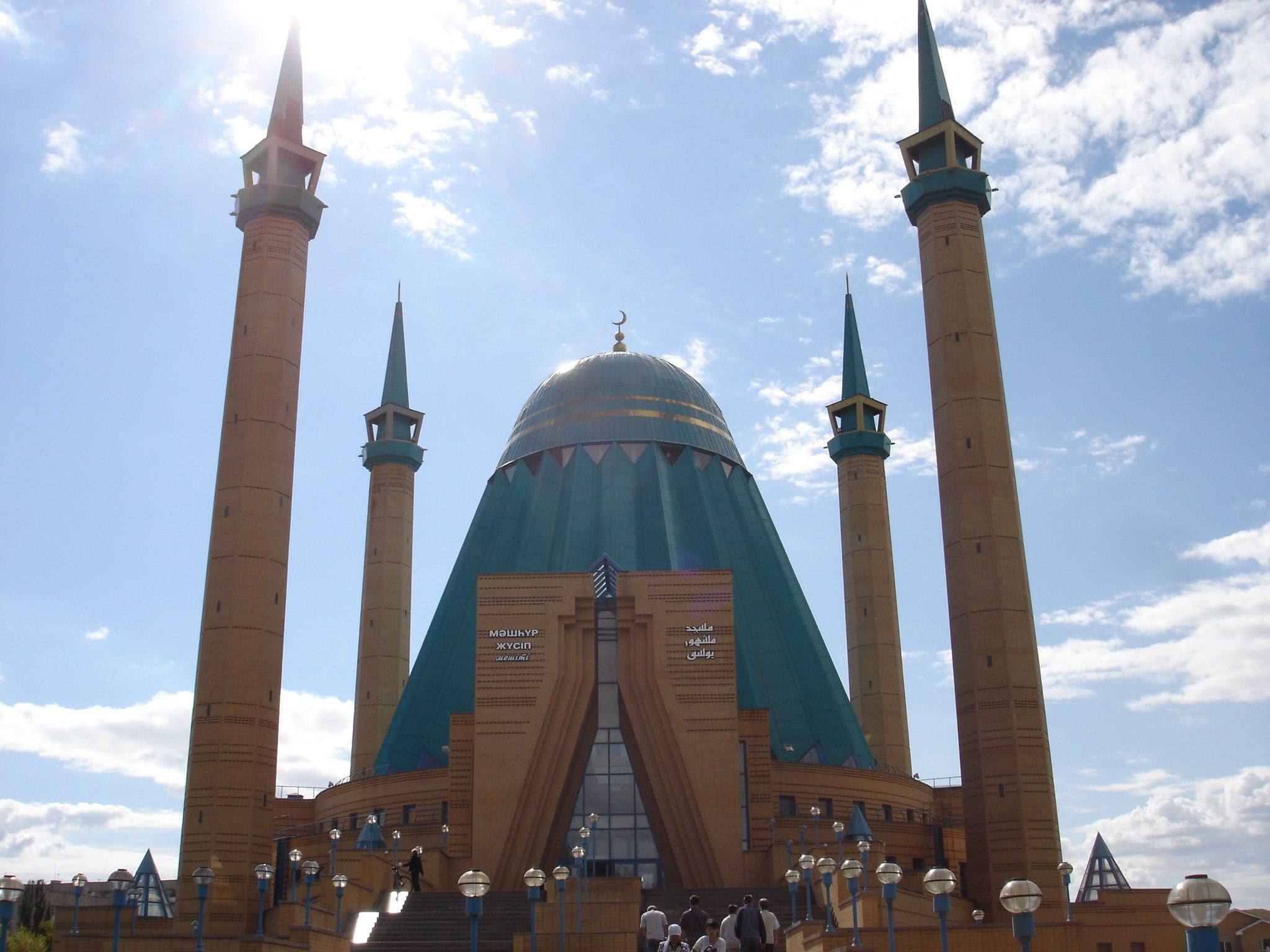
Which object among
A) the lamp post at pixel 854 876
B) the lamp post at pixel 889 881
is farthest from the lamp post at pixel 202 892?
the lamp post at pixel 889 881

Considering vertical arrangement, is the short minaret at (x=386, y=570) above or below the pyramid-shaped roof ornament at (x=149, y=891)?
above

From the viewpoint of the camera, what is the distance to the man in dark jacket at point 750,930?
12.2m

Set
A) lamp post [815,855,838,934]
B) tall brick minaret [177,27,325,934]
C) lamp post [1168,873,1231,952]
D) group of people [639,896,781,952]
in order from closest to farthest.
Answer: lamp post [1168,873,1231,952] < group of people [639,896,781,952] < lamp post [815,855,838,934] < tall brick minaret [177,27,325,934]

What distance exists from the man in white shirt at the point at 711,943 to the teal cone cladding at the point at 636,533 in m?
19.0

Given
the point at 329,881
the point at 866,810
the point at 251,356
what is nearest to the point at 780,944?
the point at 329,881

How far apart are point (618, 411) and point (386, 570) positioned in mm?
9102

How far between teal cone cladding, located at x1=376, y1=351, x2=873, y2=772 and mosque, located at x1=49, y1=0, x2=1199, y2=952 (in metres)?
0.13

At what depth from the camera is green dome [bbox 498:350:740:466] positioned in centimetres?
3981

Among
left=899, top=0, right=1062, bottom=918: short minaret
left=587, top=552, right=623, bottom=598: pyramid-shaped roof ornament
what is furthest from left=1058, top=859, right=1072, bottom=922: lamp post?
left=587, top=552, right=623, bottom=598: pyramid-shaped roof ornament

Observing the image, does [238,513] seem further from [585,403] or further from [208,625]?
[585,403]

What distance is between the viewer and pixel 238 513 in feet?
89.9

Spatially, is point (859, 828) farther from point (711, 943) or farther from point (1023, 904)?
point (1023, 904)

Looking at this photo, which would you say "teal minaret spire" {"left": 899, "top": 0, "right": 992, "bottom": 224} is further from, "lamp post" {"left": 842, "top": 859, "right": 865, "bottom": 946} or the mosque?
"lamp post" {"left": 842, "top": 859, "right": 865, "bottom": 946}

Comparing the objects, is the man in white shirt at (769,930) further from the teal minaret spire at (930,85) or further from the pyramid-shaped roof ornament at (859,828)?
the teal minaret spire at (930,85)
